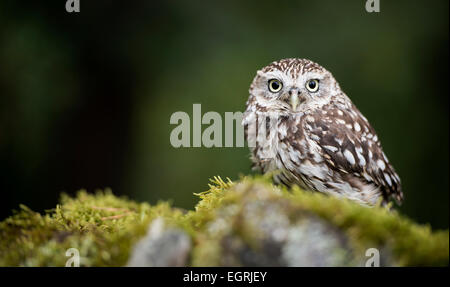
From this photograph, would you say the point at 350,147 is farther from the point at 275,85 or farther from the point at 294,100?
the point at 275,85

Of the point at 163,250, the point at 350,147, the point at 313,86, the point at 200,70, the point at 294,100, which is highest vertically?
the point at 200,70

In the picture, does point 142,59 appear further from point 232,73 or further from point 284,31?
point 284,31

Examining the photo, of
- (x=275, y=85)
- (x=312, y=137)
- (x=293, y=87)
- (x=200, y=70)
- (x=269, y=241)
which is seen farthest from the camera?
(x=200, y=70)

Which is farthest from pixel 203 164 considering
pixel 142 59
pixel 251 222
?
pixel 251 222

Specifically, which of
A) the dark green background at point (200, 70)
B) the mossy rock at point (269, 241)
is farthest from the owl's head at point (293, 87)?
the dark green background at point (200, 70)

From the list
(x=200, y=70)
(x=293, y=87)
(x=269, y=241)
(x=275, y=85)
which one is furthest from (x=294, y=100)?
(x=200, y=70)

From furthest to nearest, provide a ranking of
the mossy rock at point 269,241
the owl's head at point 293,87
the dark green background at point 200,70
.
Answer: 1. the dark green background at point 200,70
2. the owl's head at point 293,87
3. the mossy rock at point 269,241

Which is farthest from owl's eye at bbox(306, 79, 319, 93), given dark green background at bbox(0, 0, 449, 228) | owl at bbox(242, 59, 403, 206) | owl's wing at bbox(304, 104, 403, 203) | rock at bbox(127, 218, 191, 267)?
dark green background at bbox(0, 0, 449, 228)

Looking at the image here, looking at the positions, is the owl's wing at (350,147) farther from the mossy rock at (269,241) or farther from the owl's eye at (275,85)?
the mossy rock at (269,241)
